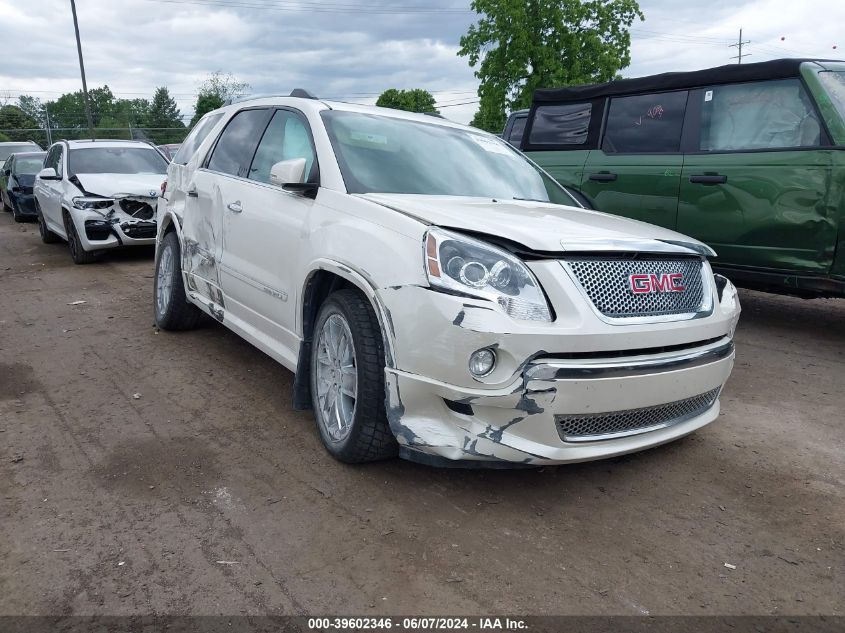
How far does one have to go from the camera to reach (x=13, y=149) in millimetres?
20922

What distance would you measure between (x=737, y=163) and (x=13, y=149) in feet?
69.8

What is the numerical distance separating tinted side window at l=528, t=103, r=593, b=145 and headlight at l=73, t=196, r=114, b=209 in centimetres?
548

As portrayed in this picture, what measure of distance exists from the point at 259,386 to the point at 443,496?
1872 millimetres

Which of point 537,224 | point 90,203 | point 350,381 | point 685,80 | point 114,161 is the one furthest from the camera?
point 114,161

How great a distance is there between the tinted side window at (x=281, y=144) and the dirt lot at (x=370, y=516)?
4.48 feet

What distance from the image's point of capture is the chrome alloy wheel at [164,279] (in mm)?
5582

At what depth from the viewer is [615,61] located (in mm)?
34188

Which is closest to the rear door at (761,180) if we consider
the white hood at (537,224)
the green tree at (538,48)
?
the white hood at (537,224)

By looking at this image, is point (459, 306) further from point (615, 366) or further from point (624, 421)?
point (624, 421)

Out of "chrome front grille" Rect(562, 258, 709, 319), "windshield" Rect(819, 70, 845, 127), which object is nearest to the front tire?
"chrome front grille" Rect(562, 258, 709, 319)

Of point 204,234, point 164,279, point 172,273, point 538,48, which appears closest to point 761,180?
point 204,234

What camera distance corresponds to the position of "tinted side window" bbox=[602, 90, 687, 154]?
628 cm

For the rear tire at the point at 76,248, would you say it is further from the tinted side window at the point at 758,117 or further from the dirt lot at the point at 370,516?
the tinted side window at the point at 758,117

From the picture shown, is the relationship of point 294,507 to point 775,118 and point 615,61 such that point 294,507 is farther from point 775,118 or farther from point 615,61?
point 615,61
